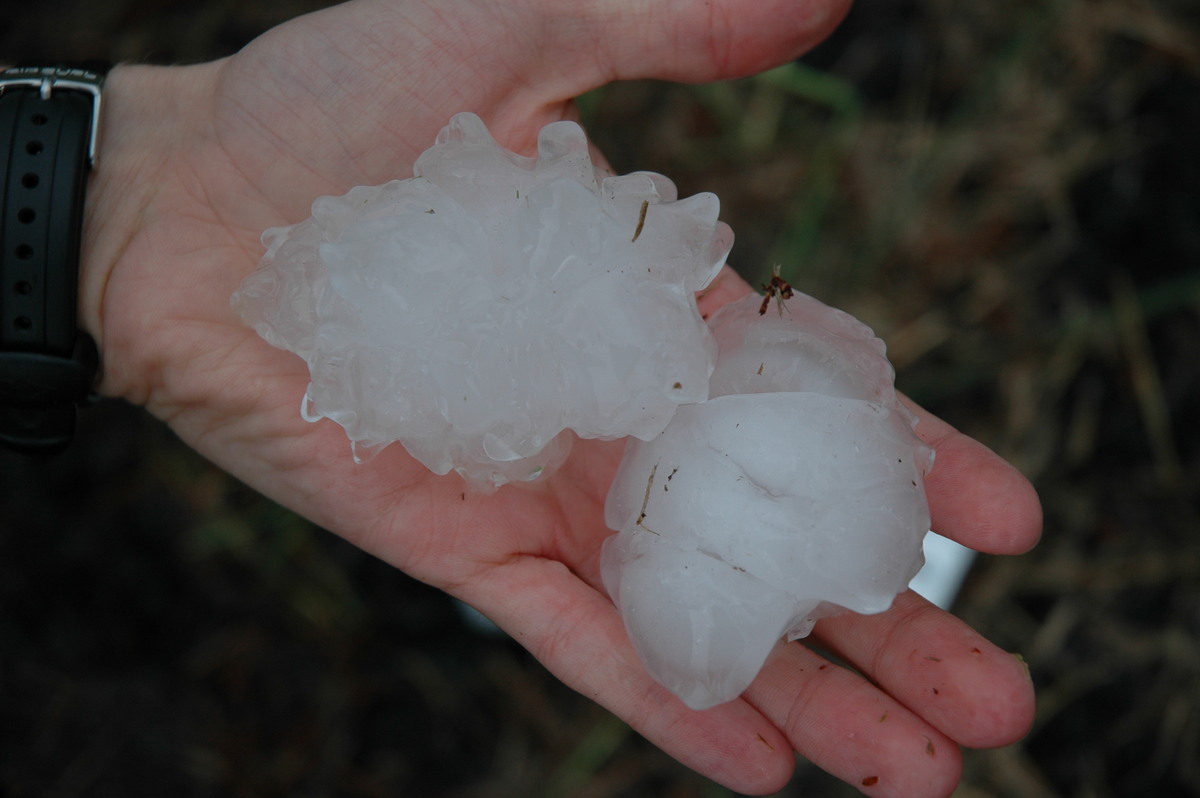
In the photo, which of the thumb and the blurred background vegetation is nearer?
the thumb

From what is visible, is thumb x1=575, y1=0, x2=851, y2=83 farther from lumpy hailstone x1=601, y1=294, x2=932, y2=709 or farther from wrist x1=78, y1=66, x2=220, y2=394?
wrist x1=78, y1=66, x2=220, y2=394

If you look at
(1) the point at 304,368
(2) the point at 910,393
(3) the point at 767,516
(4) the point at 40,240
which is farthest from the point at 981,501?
(4) the point at 40,240

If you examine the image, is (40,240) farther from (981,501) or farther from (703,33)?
(981,501)

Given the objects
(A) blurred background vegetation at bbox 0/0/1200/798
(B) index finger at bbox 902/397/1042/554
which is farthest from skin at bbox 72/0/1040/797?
(A) blurred background vegetation at bbox 0/0/1200/798

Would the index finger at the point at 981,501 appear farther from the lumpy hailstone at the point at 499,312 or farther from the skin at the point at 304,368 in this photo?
the lumpy hailstone at the point at 499,312

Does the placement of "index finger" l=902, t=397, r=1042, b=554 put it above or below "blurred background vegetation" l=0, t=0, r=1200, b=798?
above

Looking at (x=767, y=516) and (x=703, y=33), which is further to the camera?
(x=703, y=33)

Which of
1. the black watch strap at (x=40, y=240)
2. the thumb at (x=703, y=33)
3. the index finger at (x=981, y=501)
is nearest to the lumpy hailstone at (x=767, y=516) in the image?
the index finger at (x=981, y=501)
